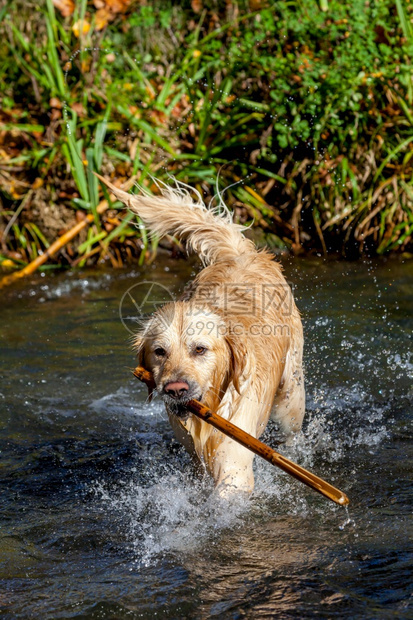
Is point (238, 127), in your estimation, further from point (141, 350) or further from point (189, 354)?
point (189, 354)

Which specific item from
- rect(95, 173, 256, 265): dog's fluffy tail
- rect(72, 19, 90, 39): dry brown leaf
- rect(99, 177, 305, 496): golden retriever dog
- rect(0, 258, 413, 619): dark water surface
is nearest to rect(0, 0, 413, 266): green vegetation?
rect(72, 19, 90, 39): dry brown leaf

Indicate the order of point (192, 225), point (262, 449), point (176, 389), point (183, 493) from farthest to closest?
point (192, 225) < point (183, 493) < point (176, 389) < point (262, 449)

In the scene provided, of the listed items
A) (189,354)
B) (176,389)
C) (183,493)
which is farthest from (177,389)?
(183,493)

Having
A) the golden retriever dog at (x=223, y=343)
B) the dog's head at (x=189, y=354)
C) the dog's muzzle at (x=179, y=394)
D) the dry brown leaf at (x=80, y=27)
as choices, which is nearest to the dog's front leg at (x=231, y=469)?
the golden retriever dog at (x=223, y=343)

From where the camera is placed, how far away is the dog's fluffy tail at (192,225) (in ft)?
16.1

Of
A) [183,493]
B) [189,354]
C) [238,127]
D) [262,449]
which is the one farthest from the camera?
[238,127]

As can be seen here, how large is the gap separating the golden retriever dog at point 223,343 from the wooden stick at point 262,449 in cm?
7

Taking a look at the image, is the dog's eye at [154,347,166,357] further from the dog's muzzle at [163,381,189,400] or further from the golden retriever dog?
the dog's muzzle at [163,381,189,400]

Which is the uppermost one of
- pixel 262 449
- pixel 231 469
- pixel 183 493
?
pixel 262 449

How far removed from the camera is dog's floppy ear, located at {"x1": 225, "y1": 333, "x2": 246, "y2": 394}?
3.92 meters

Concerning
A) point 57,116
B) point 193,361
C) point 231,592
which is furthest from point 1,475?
point 57,116

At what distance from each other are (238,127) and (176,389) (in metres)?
6.23

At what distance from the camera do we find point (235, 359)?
392 cm

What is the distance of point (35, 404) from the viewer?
559 cm
